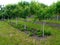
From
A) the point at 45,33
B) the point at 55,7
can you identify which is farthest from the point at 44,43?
the point at 55,7

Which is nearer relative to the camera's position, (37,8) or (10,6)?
(37,8)

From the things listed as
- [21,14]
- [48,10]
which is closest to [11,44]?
[48,10]

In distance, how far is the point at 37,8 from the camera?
82.1ft

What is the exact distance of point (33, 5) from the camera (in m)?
25.7

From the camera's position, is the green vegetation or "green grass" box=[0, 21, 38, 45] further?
the green vegetation

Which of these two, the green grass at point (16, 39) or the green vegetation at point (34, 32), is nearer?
the green grass at point (16, 39)

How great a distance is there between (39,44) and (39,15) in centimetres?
880

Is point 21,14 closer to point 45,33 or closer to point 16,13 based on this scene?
point 16,13

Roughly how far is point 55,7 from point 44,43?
14706mm

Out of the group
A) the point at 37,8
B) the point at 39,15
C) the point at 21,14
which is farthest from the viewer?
the point at 21,14

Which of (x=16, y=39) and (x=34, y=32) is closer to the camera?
(x=16, y=39)

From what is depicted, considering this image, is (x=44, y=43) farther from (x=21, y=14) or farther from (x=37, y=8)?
(x=21, y=14)

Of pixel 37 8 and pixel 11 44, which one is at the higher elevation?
pixel 37 8

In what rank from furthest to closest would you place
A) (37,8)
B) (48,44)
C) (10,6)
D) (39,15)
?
(10,6)
(37,8)
(39,15)
(48,44)
